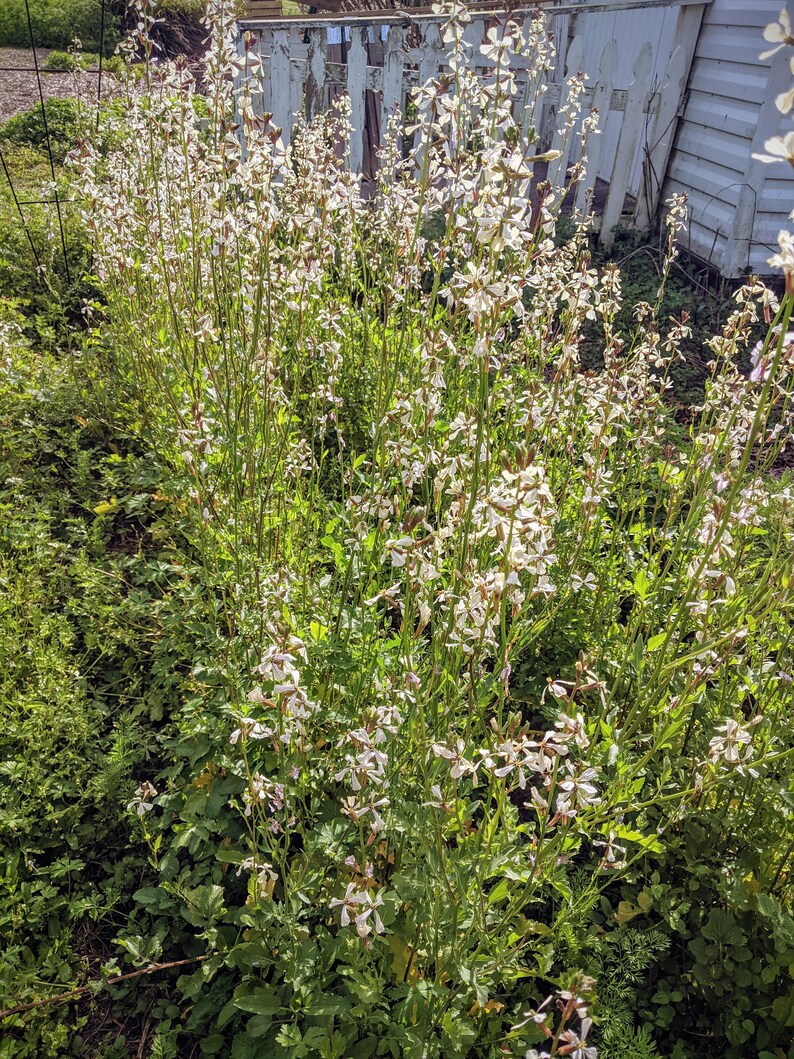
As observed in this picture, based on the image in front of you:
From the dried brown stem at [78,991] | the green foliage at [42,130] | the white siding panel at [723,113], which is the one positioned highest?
the white siding panel at [723,113]

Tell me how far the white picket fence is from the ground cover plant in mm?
3829

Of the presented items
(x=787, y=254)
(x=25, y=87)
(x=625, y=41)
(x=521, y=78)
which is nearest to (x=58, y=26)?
(x=25, y=87)

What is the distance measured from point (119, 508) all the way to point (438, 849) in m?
2.61

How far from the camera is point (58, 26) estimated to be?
51.1 feet

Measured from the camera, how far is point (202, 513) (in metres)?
2.23

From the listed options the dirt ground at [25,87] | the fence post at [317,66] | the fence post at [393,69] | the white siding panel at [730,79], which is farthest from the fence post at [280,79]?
the dirt ground at [25,87]

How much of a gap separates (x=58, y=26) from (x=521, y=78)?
13574mm

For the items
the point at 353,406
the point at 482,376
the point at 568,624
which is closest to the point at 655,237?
the point at 353,406

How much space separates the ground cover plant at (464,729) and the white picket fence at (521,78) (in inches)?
151

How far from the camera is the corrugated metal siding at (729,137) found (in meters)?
Answer: 5.43

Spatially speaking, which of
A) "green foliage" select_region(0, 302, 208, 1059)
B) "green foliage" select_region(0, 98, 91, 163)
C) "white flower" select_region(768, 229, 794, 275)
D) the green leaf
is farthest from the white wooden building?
the green leaf

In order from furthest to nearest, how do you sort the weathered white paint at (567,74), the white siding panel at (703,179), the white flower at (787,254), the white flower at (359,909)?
1. the weathered white paint at (567,74)
2. the white siding panel at (703,179)
3. the white flower at (359,909)
4. the white flower at (787,254)

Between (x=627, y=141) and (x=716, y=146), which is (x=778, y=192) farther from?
(x=627, y=141)

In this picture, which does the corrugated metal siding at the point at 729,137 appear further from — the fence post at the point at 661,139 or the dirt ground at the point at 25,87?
the dirt ground at the point at 25,87
